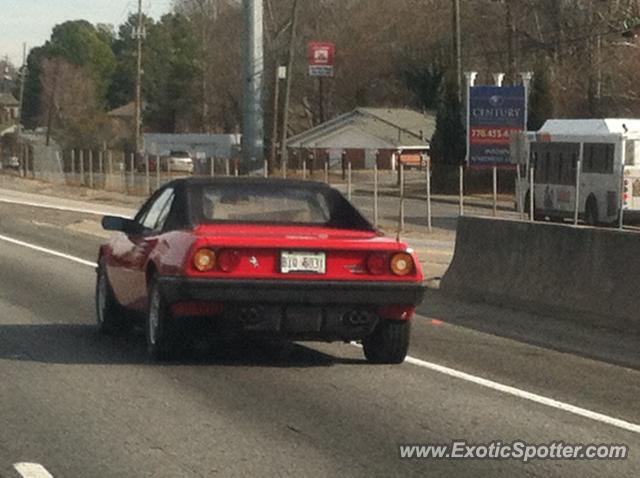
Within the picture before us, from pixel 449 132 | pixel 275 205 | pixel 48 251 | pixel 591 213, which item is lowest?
pixel 591 213

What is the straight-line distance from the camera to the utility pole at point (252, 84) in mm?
34562

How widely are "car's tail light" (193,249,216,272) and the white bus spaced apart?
90.0 ft

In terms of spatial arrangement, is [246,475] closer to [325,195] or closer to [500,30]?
[325,195]

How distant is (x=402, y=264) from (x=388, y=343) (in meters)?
0.85

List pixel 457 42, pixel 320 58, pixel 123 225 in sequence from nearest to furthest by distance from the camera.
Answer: pixel 123 225, pixel 457 42, pixel 320 58

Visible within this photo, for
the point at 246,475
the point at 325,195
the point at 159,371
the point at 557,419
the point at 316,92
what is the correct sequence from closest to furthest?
1. the point at 246,475
2. the point at 557,419
3. the point at 159,371
4. the point at 325,195
5. the point at 316,92

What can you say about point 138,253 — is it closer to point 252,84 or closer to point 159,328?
point 159,328

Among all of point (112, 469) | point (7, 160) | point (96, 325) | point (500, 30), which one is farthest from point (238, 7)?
point (112, 469)

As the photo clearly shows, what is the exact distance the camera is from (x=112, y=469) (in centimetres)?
833

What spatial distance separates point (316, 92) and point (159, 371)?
91423 millimetres

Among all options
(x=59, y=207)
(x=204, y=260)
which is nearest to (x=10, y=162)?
(x=59, y=207)

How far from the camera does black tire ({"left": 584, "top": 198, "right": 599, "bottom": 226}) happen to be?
132 ft

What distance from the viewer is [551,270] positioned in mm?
15875

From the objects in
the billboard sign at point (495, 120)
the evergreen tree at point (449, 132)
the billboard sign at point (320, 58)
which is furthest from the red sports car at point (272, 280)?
the billboard sign at point (320, 58)
